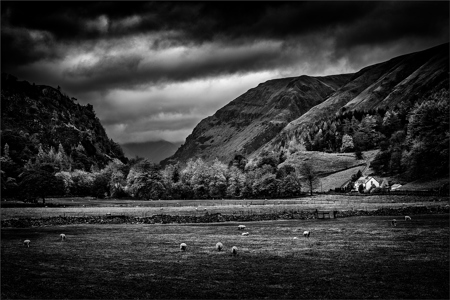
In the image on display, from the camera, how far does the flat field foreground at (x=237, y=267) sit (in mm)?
21219

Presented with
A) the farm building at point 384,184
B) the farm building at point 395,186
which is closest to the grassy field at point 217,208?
the farm building at point 395,186

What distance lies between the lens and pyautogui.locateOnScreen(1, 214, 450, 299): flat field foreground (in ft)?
69.6

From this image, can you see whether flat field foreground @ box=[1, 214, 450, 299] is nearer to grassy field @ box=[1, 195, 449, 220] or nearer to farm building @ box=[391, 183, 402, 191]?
grassy field @ box=[1, 195, 449, 220]

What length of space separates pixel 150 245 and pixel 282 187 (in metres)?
133

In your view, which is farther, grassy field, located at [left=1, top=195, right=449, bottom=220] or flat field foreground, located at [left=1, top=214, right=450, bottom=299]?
grassy field, located at [left=1, top=195, right=449, bottom=220]

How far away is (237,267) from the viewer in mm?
27219

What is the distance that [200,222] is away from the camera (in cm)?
6612

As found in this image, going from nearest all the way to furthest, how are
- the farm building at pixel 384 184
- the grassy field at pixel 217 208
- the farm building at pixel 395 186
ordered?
the grassy field at pixel 217 208
the farm building at pixel 395 186
the farm building at pixel 384 184

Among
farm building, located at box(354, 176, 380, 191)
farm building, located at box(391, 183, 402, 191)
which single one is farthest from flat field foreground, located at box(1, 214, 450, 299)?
farm building, located at box(354, 176, 380, 191)

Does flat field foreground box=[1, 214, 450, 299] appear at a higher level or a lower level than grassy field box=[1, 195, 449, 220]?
higher

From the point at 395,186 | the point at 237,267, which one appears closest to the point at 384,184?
the point at 395,186

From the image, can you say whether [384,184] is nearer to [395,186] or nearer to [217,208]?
[395,186]

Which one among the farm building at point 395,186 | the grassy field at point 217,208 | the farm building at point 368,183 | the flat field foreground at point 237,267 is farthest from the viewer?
the farm building at point 368,183

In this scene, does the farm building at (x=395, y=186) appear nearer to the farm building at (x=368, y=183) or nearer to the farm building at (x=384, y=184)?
the farm building at (x=384, y=184)
